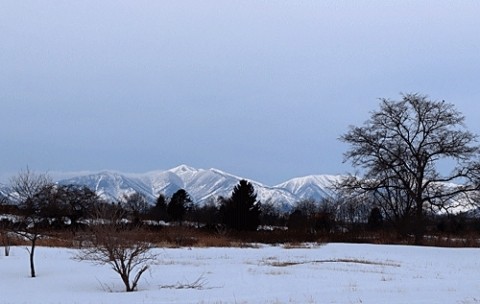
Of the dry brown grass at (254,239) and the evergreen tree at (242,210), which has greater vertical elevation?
the evergreen tree at (242,210)

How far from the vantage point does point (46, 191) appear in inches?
842

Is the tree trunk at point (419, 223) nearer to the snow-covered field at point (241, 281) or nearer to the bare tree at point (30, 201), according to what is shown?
the snow-covered field at point (241, 281)

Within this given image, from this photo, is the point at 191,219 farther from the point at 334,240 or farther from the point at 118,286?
the point at 118,286

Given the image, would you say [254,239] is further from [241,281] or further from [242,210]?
[241,281]

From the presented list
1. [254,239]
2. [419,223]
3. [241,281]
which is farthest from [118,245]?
[419,223]

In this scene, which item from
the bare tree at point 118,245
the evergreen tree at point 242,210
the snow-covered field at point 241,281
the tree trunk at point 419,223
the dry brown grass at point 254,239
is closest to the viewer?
the snow-covered field at point 241,281

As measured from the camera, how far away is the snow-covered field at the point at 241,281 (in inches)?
535

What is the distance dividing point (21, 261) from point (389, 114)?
1028 inches

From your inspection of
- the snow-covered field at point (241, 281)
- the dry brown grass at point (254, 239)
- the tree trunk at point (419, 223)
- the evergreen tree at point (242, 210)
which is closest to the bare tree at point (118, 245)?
the snow-covered field at point (241, 281)

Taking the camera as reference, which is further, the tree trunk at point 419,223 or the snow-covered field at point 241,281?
the tree trunk at point 419,223

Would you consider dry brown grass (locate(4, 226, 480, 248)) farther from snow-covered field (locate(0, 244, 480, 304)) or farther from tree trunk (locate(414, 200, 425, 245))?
snow-covered field (locate(0, 244, 480, 304))

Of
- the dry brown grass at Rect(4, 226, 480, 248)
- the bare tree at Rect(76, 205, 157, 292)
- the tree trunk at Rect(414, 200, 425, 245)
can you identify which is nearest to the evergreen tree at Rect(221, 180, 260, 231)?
the dry brown grass at Rect(4, 226, 480, 248)

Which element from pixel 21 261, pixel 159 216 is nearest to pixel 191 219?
pixel 159 216

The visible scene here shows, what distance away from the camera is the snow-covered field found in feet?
44.6
